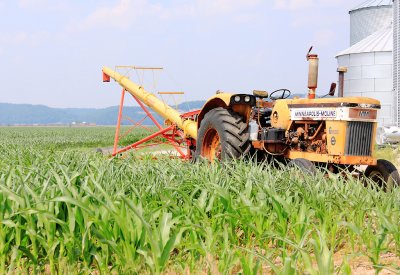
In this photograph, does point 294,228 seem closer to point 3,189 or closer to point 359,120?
point 3,189

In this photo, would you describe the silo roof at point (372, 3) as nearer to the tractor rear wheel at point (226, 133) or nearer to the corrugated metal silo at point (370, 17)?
the corrugated metal silo at point (370, 17)

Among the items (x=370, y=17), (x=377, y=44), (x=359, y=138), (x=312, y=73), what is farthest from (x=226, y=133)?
(x=370, y=17)

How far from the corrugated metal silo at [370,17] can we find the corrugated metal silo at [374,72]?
2964mm

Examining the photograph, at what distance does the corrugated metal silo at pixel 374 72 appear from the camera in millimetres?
21062

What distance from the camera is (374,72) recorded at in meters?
21.5

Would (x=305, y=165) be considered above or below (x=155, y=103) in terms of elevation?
below

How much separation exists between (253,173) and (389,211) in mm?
1441

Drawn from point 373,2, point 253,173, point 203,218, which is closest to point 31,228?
point 203,218

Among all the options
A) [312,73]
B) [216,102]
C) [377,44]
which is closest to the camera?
[312,73]

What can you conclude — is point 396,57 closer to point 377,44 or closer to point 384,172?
point 377,44

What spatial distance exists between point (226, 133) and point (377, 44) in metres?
16.7

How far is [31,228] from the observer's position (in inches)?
134

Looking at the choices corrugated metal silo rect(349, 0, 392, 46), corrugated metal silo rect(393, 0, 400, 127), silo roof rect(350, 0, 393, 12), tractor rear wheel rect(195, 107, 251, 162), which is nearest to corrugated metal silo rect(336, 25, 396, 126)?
corrugated metal silo rect(393, 0, 400, 127)

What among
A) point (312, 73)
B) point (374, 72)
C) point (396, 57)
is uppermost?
point (396, 57)
